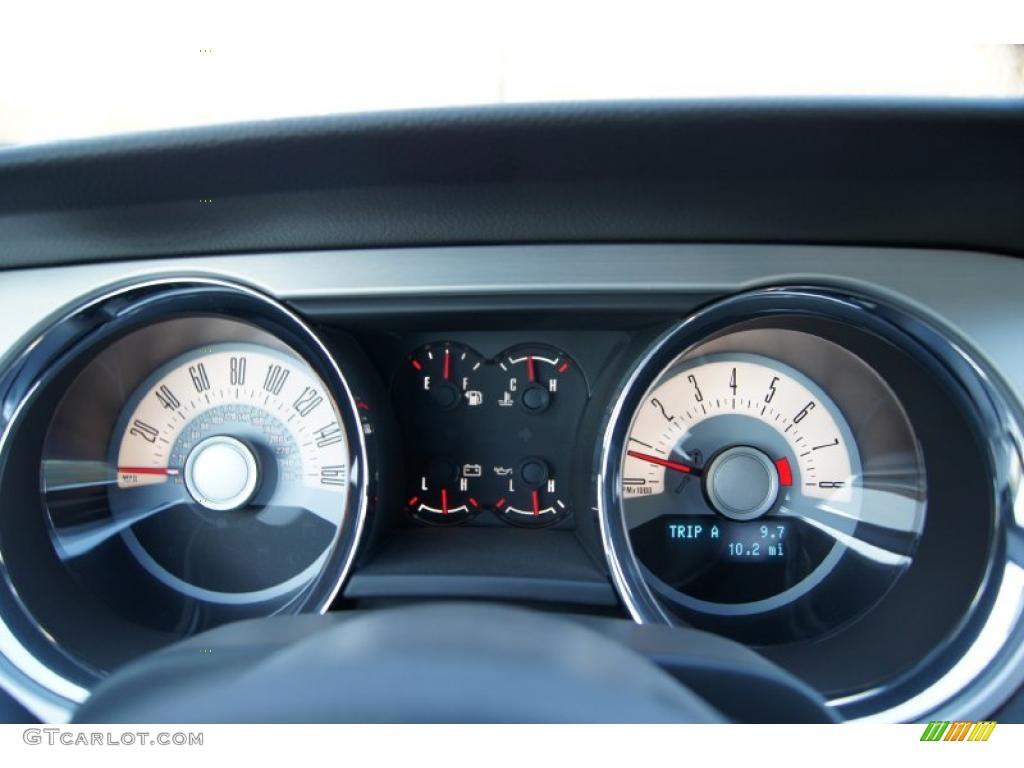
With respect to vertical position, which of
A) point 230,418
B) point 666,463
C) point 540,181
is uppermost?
point 540,181

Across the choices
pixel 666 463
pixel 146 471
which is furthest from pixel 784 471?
pixel 146 471

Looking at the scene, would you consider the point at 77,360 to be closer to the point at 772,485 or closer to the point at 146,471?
the point at 146,471

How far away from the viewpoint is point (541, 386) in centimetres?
179

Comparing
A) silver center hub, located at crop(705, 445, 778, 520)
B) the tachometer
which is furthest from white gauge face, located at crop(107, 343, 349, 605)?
silver center hub, located at crop(705, 445, 778, 520)

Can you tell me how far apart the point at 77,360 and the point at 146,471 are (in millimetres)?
312

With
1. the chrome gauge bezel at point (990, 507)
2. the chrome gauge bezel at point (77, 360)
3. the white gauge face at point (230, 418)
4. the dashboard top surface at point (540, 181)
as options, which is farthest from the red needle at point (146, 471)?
the chrome gauge bezel at point (990, 507)

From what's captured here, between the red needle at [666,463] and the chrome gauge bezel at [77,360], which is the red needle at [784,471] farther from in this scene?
the chrome gauge bezel at [77,360]

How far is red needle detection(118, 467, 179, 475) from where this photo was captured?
1841 millimetres

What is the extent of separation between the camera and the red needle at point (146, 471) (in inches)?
72.5

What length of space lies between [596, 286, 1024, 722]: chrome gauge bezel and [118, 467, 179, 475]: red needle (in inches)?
41.3

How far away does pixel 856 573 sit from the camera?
1.76m

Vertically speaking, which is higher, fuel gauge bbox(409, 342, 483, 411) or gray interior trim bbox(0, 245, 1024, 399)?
gray interior trim bbox(0, 245, 1024, 399)
